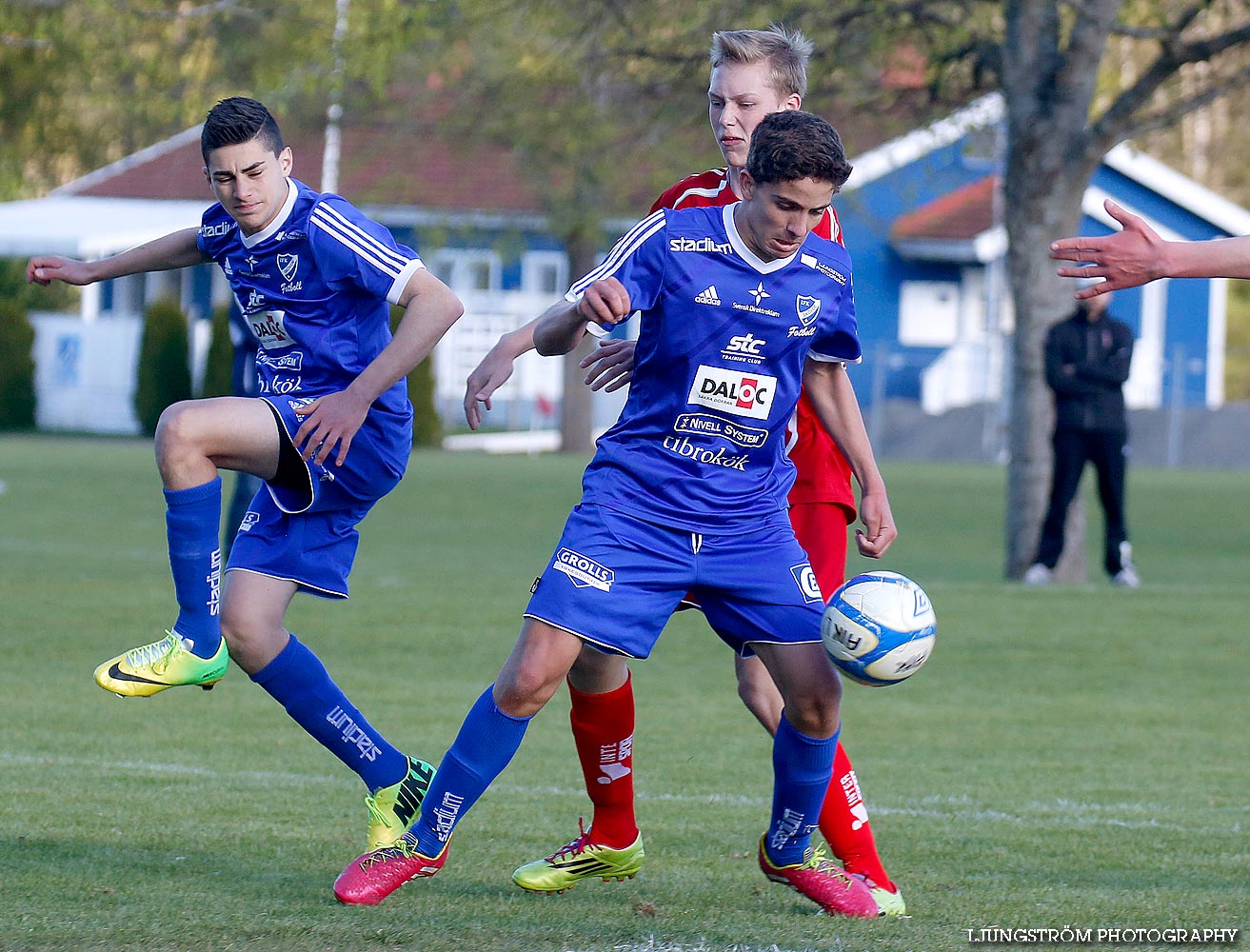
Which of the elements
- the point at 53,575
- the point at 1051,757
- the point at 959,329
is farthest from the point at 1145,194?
the point at 1051,757

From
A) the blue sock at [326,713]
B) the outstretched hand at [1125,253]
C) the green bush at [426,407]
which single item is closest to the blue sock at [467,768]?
the blue sock at [326,713]

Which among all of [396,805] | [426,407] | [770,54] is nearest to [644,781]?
[396,805]

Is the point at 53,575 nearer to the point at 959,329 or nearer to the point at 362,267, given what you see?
the point at 362,267

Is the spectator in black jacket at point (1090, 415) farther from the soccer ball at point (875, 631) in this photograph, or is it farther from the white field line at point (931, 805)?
the soccer ball at point (875, 631)

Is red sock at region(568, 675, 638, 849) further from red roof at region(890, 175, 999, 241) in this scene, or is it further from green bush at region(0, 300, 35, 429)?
red roof at region(890, 175, 999, 241)

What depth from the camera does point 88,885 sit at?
16.1 ft

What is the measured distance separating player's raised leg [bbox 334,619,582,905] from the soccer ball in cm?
69

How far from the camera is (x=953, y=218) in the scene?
116ft

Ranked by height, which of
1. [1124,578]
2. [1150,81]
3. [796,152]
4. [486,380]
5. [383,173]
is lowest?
[1124,578]

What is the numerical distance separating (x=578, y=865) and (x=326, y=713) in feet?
2.89

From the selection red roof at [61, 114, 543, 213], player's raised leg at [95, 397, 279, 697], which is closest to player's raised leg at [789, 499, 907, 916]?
player's raised leg at [95, 397, 279, 697]

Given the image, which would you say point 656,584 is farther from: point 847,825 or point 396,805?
point 396,805

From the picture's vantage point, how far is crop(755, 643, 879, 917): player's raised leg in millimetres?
4805

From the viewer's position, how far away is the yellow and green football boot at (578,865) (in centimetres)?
510
